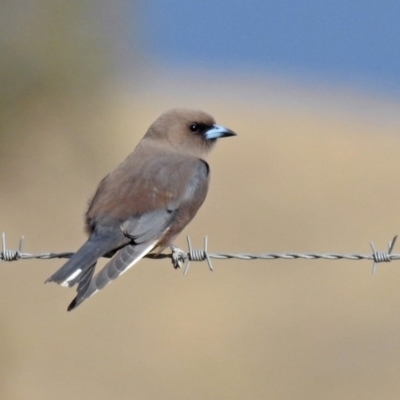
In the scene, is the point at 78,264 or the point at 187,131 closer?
the point at 78,264

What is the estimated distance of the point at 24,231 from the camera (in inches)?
926

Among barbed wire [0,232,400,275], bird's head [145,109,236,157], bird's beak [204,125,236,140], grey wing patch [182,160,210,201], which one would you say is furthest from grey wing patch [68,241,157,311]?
bird's beak [204,125,236,140]

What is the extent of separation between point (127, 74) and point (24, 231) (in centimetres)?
420

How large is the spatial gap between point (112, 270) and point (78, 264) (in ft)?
0.72

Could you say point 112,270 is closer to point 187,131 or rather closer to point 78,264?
point 78,264

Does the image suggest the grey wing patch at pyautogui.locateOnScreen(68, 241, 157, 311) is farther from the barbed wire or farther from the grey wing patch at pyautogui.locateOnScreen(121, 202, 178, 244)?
the barbed wire

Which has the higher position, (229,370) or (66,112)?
(66,112)

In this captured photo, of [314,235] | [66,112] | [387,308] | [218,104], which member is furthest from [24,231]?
[218,104]

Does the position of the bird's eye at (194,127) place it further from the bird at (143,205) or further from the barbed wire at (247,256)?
the barbed wire at (247,256)

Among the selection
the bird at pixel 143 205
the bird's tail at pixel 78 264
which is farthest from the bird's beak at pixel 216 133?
the bird's tail at pixel 78 264

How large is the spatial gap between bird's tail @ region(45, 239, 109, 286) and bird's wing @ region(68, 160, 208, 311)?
3.1 inches

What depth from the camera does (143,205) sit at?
7.15m

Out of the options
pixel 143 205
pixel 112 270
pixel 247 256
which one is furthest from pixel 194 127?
pixel 247 256

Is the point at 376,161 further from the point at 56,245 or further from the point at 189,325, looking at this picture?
the point at 189,325
